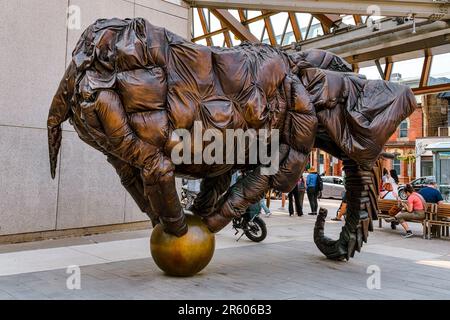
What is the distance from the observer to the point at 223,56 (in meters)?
5.58

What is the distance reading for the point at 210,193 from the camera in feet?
20.6

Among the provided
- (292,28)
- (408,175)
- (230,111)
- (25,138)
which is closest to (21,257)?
(25,138)

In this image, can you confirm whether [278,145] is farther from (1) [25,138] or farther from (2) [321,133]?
(1) [25,138]

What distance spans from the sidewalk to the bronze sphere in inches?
7.0

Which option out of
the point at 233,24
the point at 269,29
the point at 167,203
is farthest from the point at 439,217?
the point at 233,24

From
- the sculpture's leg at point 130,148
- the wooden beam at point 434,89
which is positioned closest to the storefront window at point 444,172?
the wooden beam at point 434,89

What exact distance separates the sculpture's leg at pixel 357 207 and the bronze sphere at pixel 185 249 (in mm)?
2471

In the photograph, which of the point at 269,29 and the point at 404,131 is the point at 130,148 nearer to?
the point at 269,29

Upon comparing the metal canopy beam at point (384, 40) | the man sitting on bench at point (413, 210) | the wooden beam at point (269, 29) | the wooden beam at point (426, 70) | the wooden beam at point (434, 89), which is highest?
the wooden beam at point (269, 29)

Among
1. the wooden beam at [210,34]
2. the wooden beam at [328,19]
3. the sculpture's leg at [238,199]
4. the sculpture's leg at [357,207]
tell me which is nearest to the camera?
the sculpture's leg at [238,199]

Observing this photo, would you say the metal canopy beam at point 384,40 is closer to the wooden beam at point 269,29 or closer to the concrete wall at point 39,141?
the wooden beam at point 269,29

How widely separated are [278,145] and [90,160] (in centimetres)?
530

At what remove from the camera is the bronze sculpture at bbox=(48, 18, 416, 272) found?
497 centimetres

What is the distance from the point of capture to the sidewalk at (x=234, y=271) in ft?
17.0
